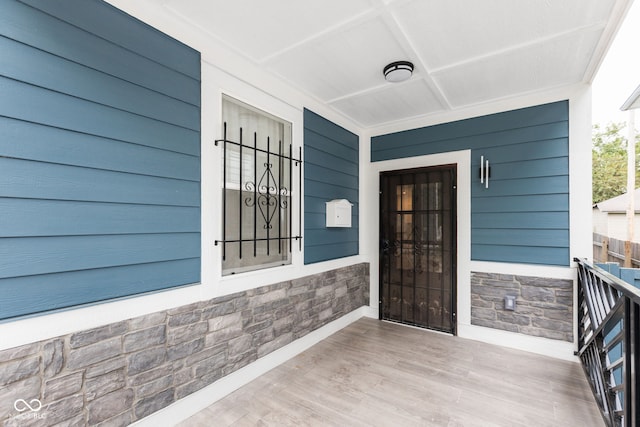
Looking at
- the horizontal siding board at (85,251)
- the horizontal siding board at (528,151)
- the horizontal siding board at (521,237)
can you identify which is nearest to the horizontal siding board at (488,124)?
the horizontal siding board at (528,151)

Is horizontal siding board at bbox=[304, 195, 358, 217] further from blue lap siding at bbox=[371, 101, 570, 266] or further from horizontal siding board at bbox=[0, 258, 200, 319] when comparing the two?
blue lap siding at bbox=[371, 101, 570, 266]

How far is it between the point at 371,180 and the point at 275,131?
1809 mm

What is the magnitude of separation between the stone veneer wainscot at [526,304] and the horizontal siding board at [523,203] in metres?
0.74

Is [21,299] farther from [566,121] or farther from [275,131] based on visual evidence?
[566,121]

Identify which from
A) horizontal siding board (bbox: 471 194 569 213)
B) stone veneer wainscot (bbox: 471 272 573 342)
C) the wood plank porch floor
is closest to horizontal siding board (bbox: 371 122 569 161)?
horizontal siding board (bbox: 471 194 569 213)

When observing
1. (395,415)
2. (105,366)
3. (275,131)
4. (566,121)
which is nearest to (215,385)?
(105,366)

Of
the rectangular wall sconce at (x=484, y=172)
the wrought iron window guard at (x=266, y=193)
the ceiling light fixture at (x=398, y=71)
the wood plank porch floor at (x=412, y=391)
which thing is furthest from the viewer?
the rectangular wall sconce at (x=484, y=172)

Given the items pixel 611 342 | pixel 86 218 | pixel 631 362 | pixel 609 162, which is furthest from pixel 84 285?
pixel 609 162

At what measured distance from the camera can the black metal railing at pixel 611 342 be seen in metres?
1.39

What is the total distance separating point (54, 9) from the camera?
1.41m

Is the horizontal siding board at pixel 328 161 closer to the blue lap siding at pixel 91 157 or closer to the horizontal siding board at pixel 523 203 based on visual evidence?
the blue lap siding at pixel 91 157

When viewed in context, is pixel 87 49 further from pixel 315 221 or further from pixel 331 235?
pixel 331 235

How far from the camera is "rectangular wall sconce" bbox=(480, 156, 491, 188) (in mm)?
3262

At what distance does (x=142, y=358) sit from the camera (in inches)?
67.9
